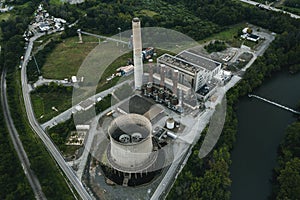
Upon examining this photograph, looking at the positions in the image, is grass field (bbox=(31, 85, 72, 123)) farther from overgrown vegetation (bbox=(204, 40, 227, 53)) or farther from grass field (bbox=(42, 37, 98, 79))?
overgrown vegetation (bbox=(204, 40, 227, 53))

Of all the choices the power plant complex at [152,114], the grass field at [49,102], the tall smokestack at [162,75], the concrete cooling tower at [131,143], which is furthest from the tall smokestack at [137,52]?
the concrete cooling tower at [131,143]

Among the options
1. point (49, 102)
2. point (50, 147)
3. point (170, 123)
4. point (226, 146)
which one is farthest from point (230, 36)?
point (50, 147)

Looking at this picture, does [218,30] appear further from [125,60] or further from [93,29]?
[93,29]

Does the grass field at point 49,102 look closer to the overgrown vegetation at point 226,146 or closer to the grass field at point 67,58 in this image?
the grass field at point 67,58

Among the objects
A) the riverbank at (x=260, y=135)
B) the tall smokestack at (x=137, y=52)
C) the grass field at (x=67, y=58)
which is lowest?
the riverbank at (x=260, y=135)

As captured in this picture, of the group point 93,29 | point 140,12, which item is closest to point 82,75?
point 93,29

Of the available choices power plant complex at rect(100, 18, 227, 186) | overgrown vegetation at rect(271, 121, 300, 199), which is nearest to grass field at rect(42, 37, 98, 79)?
power plant complex at rect(100, 18, 227, 186)
